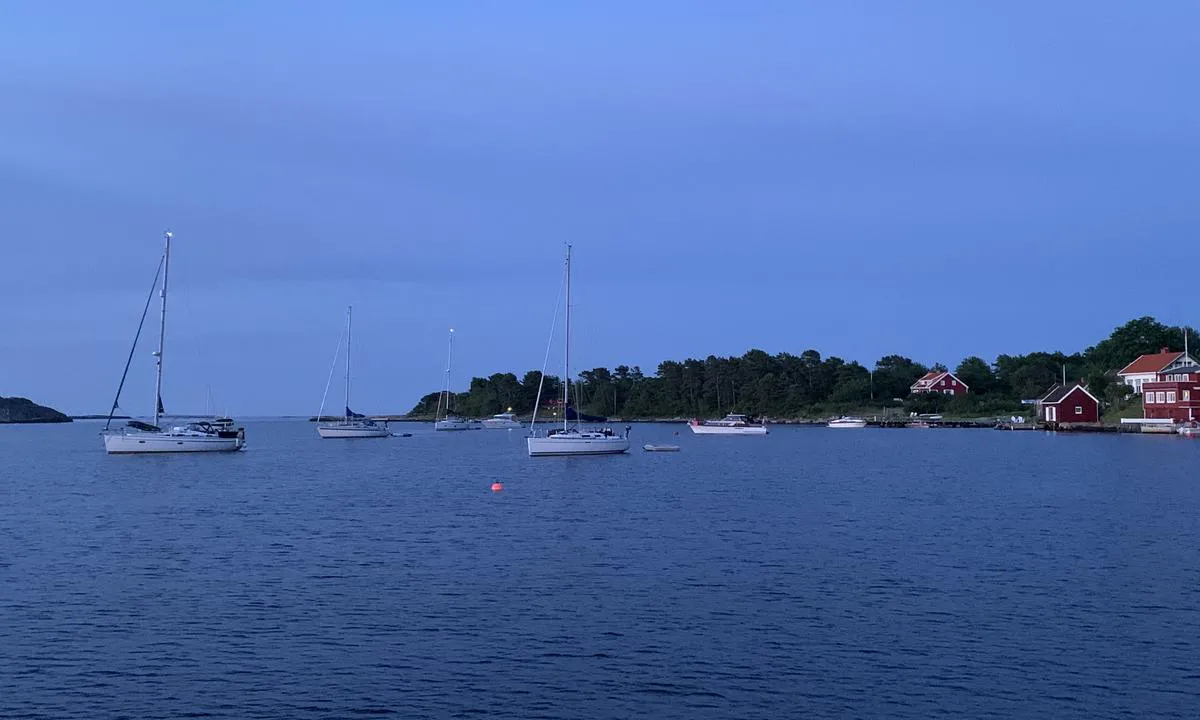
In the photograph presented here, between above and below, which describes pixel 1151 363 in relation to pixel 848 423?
above

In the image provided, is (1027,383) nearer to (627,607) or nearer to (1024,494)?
(1024,494)

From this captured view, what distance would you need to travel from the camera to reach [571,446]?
69.6 metres

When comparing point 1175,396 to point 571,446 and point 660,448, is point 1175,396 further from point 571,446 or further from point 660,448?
point 571,446

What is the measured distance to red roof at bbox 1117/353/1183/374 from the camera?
401 ft

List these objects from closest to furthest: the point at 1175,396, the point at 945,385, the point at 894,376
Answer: the point at 1175,396 → the point at 945,385 → the point at 894,376

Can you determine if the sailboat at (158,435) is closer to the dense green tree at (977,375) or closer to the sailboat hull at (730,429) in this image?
the sailboat hull at (730,429)

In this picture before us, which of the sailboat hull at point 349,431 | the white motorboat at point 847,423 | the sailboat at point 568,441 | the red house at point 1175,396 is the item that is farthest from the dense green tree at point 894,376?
the sailboat at point 568,441

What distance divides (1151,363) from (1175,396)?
78.2 ft

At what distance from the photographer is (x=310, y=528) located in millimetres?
35375

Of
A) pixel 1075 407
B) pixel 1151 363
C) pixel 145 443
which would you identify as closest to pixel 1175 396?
pixel 1075 407

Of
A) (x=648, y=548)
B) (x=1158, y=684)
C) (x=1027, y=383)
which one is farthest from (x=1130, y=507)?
(x=1027, y=383)

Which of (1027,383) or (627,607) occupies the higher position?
(1027,383)

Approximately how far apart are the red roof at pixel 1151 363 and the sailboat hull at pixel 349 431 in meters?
86.3

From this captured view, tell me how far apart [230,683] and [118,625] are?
504 cm
